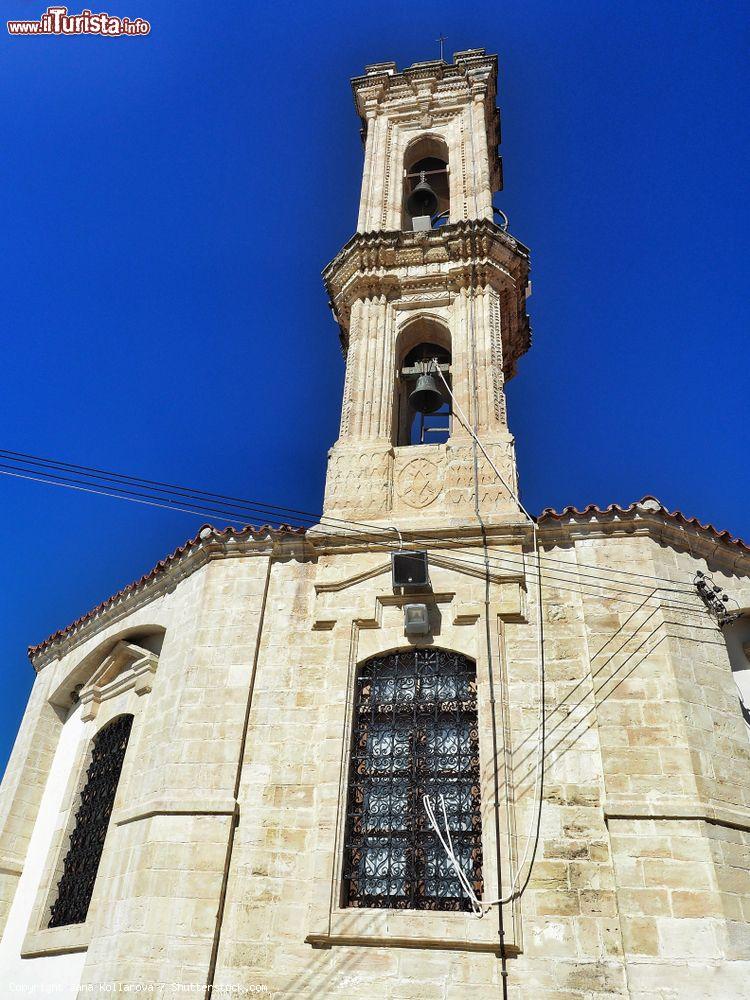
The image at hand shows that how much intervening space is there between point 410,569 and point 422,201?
29.2 ft

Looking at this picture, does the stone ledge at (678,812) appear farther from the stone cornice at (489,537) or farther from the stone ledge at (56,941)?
the stone ledge at (56,941)

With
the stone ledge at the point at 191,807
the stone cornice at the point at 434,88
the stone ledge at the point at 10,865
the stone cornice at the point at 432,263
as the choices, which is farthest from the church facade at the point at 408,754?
the stone cornice at the point at 434,88

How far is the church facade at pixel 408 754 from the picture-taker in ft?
24.8

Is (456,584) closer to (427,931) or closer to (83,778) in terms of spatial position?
(427,931)

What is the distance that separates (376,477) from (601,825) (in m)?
5.38

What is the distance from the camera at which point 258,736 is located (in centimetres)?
920

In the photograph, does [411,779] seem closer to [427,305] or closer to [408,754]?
[408,754]

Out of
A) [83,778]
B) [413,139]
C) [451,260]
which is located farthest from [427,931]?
[413,139]

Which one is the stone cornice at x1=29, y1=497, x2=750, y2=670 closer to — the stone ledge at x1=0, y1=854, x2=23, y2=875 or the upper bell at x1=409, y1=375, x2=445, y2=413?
the upper bell at x1=409, y1=375, x2=445, y2=413

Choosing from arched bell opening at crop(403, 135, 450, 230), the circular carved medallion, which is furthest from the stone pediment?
arched bell opening at crop(403, 135, 450, 230)

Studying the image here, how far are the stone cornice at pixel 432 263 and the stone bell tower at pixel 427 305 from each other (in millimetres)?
24

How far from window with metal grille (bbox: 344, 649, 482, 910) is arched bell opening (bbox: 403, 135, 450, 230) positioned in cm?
922

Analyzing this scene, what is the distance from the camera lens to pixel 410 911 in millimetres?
7820

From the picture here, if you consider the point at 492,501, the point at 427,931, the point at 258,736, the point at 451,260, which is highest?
the point at 451,260
